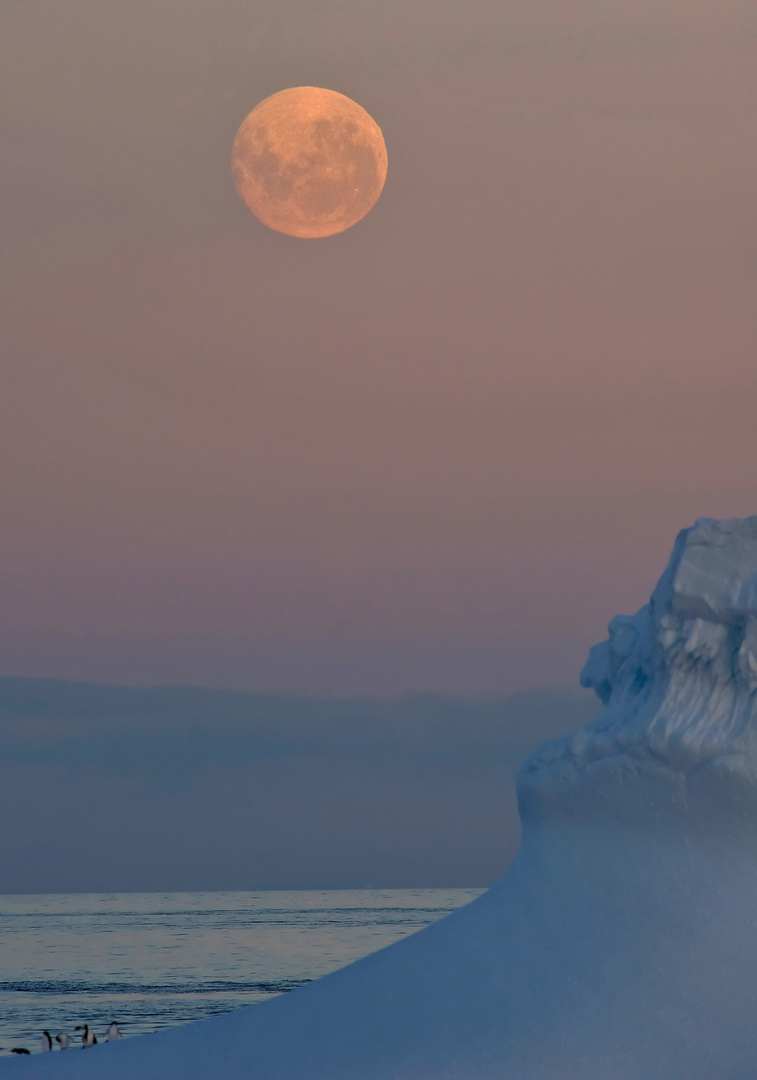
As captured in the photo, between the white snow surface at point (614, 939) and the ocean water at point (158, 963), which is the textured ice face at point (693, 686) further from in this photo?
the ocean water at point (158, 963)

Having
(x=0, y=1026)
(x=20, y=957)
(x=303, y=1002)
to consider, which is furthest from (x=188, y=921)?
(x=303, y=1002)

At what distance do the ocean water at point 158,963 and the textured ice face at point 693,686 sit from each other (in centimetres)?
4103

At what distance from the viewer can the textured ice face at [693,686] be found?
1518 cm

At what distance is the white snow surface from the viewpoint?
14406mm

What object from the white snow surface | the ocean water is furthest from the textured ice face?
the ocean water

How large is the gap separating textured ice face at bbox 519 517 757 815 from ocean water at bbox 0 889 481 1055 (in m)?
41.0

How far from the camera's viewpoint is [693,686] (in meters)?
15.7

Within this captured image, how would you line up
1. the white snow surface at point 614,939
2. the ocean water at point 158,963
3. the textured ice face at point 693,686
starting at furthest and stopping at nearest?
the ocean water at point 158,963, the textured ice face at point 693,686, the white snow surface at point 614,939

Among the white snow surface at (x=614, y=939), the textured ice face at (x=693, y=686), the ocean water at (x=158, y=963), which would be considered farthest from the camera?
the ocean water at (x=158, y=963)

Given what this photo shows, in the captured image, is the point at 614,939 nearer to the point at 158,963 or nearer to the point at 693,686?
the point at 693,686

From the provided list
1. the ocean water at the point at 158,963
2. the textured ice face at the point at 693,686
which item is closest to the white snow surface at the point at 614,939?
the textured ice face at the point at 693,686

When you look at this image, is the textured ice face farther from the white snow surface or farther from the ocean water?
the ocean water


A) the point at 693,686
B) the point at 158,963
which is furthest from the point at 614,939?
the point at 158,963

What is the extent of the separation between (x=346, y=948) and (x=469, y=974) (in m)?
97.0
